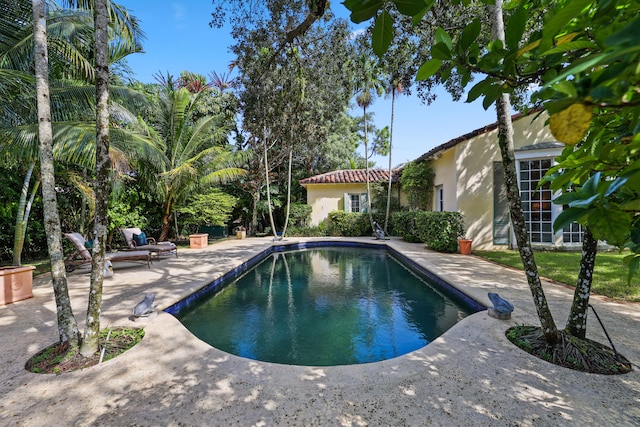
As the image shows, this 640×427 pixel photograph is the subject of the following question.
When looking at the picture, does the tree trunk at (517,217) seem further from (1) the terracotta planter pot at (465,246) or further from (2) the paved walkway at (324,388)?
(1) the terracotta planter pot at (465,246)

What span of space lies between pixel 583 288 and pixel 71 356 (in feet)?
19.1

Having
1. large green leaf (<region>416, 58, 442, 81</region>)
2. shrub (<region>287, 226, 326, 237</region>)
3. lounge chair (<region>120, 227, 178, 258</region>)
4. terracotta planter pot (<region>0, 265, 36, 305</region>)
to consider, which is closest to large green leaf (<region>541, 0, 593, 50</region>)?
large green leaf (<region>416, 58, 442, 81</region>)

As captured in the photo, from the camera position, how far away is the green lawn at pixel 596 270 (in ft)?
18.3

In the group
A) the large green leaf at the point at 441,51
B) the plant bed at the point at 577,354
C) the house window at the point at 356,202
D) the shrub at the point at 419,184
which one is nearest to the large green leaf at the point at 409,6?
the large green leaf at the point at 441,51

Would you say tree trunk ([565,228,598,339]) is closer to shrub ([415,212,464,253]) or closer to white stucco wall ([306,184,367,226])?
shrub ([415,212,464,253])

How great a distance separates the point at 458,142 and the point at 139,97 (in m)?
11.3

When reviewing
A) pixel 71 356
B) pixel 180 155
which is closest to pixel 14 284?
pixel 71 356

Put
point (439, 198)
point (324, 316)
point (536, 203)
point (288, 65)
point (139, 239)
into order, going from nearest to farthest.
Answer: point (324, 316), point (288, 65), point (139, 239), point (536, 203), point (439, 198)

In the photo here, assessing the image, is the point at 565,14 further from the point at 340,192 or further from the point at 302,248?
the point at 340,192

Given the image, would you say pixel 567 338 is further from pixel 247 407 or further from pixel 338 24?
pixel 338 24

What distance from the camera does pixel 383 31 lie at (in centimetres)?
106

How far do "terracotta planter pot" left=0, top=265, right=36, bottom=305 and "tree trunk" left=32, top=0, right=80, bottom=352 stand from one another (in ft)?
10.7

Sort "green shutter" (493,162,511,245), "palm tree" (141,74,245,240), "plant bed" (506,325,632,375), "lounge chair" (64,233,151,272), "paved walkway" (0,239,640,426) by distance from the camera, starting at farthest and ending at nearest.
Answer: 1. "palm tree" (141,74,245,240)
2. "green shutter" (493,162,511,245)
3. "lounge chair" (64,233,151,272)
4. "plant bed" (506,325,632,375)
5. "paved walkway" (0,239,640,426)

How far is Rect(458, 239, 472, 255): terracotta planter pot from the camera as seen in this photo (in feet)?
34.2
